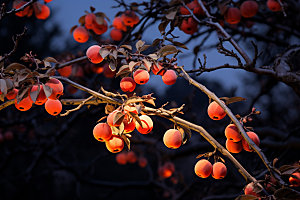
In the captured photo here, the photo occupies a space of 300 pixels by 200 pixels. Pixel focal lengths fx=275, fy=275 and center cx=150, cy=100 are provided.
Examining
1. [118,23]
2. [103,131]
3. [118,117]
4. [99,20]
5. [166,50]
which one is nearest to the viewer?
[118,117]

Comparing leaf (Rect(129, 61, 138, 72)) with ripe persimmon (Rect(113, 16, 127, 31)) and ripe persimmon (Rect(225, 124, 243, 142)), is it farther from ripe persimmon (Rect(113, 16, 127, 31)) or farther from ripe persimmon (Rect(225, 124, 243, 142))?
ripe persimmon (Rect(113, 16, 127, 31))

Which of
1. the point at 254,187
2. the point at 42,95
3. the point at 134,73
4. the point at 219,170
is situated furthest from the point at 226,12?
the point at 42,95

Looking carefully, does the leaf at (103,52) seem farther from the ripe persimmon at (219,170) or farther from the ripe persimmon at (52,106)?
the ripe persimmon at (219,170)

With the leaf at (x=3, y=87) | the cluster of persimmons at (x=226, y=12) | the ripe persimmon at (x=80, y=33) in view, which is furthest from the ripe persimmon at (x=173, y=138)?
the ripe persimmon at (x=80, y=33)

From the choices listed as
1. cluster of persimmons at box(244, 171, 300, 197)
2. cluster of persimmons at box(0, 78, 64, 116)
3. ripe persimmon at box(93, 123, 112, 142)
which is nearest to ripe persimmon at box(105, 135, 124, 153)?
ripe persimmon at box(93, 123, 112, 142)

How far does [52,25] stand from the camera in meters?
12.7

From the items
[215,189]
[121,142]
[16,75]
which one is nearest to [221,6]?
[121,142]

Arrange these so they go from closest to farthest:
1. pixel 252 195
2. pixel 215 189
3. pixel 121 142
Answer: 1. pixel 252 195
2. pixel 121 142
3. pixel 215 189

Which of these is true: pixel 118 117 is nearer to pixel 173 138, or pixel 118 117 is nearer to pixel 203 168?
pixel 173 138

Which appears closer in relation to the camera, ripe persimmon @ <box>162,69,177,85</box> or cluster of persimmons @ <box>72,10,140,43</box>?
ripe persimmon @ <box>162,69,177,85</box>

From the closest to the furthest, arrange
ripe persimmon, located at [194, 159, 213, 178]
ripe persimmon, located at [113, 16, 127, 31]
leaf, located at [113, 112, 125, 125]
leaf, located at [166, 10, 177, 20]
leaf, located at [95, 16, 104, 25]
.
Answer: leaf, located at [113, 112, 125, 125] < ripe persimmon, located at [194, 159, 213, 178] < leaf, located at [166, 10, 177, 20] < leaf, located at [95, 16, 104, 25] < ripe persimmon, located at [113, 16, 127, 31]

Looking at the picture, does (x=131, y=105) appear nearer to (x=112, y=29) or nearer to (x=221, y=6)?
(x=221, y=6)

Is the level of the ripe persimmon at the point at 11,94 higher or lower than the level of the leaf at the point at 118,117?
higher

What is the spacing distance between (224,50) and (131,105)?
24.3 inches
